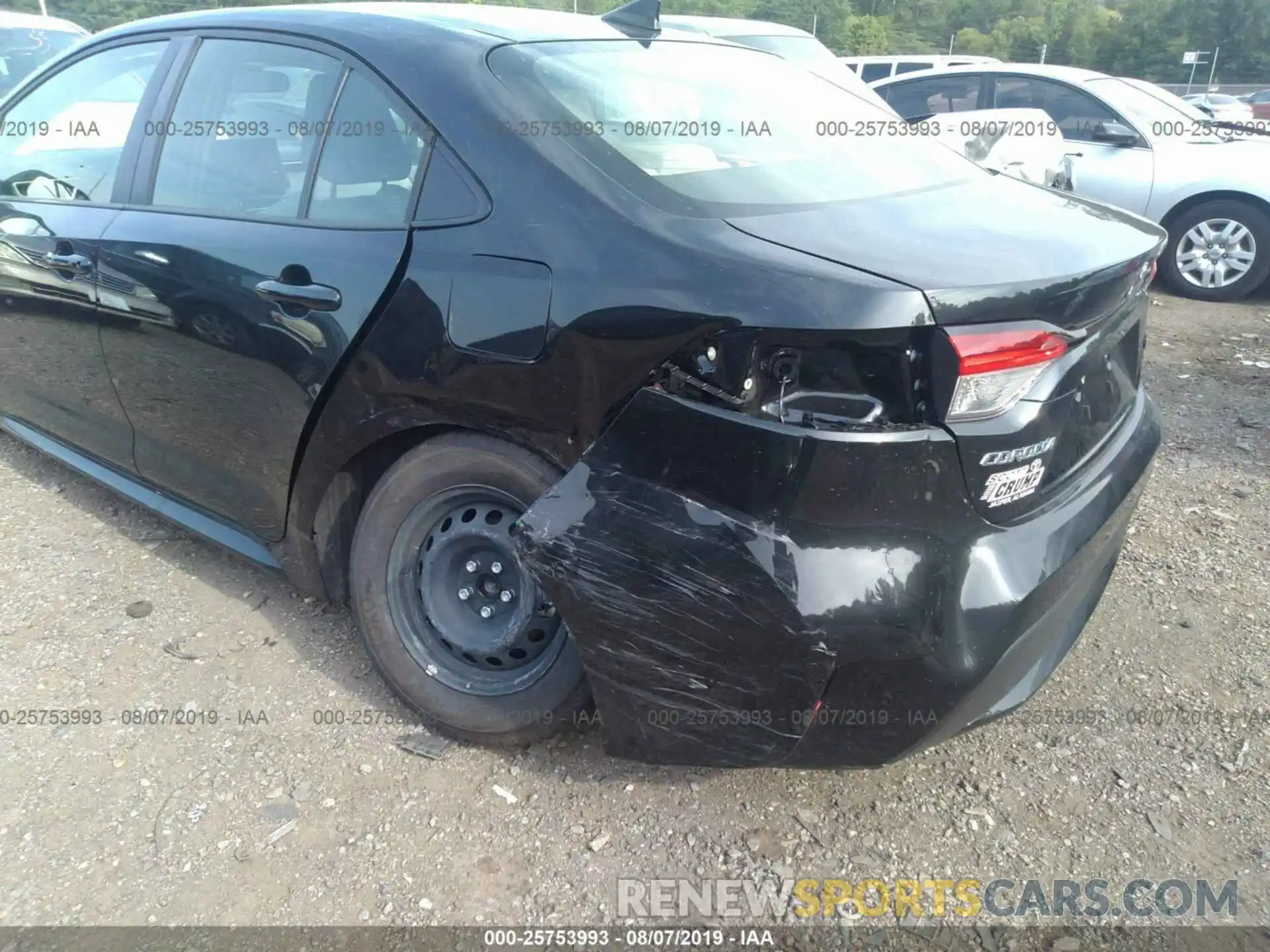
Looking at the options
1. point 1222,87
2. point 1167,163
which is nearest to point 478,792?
point 1167,163

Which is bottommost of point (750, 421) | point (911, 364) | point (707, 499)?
point (707, 499)

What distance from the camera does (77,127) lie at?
3.28 m

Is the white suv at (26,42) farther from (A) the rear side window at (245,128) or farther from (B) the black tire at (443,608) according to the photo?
(B) the black tire at (443,608)

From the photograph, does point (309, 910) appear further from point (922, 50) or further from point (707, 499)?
point (922, 50)

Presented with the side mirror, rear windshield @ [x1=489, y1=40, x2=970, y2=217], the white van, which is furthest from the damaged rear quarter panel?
the white van

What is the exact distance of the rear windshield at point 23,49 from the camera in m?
8.83

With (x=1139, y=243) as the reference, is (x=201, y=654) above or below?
below

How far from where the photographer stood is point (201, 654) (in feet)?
9.07

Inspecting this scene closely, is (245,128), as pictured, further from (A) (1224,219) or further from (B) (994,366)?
(A) (1224,219)

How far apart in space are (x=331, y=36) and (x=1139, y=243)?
6.88ft

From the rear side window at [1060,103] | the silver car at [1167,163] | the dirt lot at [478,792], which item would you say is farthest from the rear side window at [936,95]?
the dirt lot at [478,792]

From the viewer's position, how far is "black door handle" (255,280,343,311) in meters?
2.23

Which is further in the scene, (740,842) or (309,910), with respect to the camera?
(740,842)

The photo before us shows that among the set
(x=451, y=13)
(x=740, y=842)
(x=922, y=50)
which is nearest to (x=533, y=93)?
(x=451, y=13)
